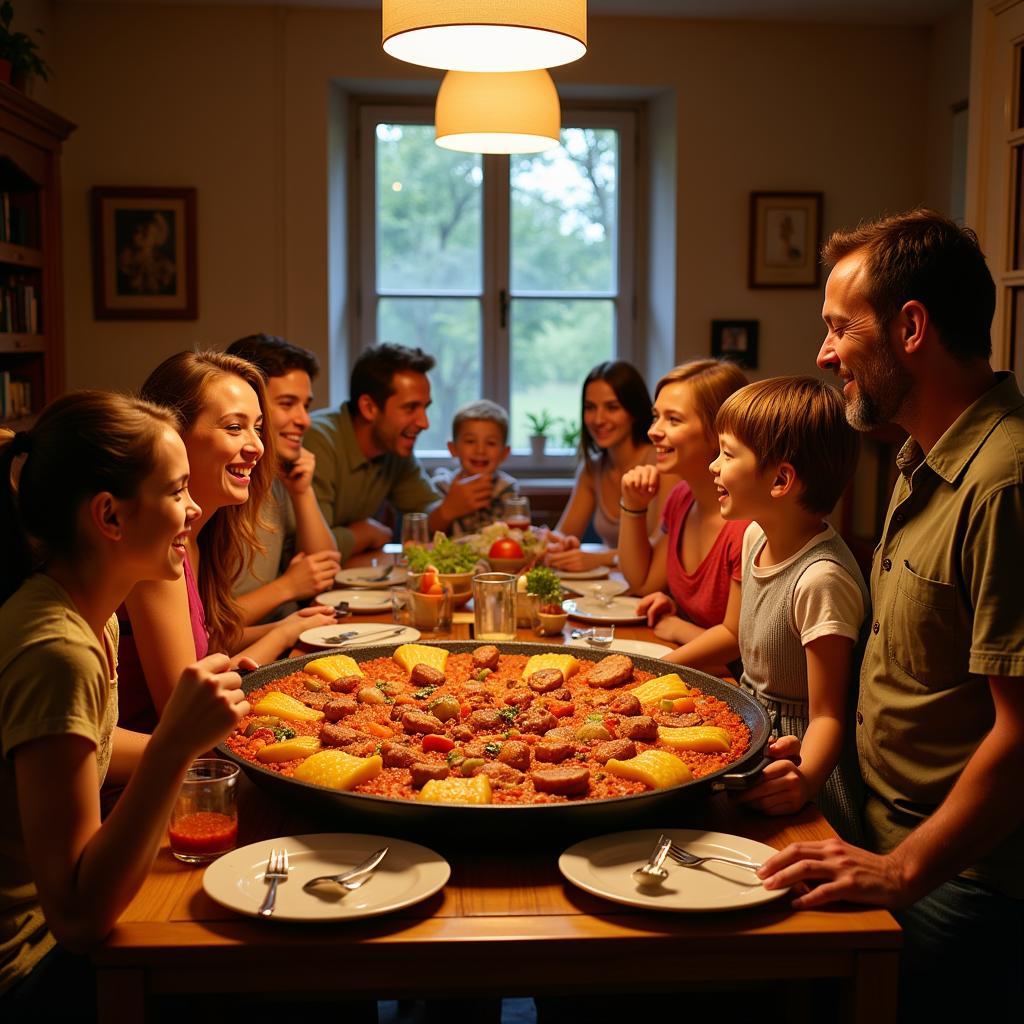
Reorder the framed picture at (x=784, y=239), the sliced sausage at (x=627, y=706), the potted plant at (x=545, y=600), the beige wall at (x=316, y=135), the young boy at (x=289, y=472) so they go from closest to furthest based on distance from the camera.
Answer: the sliced sausage at (x=627, y=706), the potted plant at (x=545, y=600), the young boy at (x=289, y=472), the beige wall at (x=316, y=135), the framed picture at (x=784, y=239)

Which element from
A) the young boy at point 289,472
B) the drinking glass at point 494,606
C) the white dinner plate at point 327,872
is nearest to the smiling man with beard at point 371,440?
the young boy at point 289,472

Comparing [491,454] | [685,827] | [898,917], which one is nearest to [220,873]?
[685,827]

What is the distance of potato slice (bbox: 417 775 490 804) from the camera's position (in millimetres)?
1351

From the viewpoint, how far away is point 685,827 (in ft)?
4.76

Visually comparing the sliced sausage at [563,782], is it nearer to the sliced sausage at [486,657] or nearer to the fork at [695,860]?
the fork at [695,860]

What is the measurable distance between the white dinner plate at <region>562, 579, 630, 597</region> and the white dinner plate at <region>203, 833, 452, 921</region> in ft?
5.72

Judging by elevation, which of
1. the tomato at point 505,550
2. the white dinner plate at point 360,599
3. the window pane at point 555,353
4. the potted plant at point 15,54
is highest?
the potted plant at point 15,54

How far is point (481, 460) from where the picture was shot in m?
4.18

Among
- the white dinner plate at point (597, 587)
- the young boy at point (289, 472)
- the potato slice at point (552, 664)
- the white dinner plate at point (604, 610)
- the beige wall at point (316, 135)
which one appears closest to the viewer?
the potato slice at point (552, 664)

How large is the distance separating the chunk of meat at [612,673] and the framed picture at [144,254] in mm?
3928

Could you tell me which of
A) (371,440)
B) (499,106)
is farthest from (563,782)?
(371,440)

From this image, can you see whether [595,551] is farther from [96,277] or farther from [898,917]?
[96,277]

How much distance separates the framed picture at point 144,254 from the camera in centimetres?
528

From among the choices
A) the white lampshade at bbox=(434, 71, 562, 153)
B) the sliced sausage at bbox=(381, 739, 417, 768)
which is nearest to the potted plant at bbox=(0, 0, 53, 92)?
the white lampshade at bbox=(434, 71, 562, 153)
